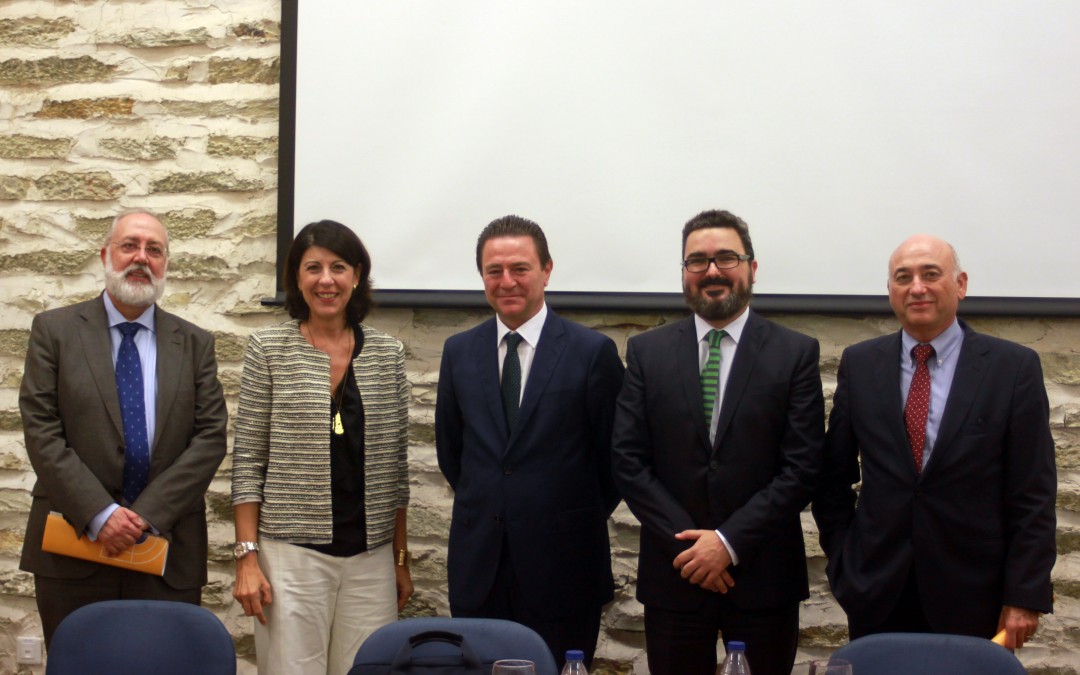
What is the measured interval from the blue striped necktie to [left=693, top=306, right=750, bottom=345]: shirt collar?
1518mm

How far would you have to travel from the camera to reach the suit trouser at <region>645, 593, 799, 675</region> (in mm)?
2486

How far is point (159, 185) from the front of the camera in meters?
3.73

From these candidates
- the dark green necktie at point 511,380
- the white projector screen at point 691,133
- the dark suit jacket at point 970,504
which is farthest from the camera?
the white projector screen at point 691,133

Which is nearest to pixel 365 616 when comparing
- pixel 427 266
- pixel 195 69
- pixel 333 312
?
pixel 333 312

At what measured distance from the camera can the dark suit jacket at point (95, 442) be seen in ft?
8.68

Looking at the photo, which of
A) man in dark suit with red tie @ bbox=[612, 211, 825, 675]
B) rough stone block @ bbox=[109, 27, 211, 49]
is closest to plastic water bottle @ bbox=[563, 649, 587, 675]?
A: man in dark suit with red tie @ bbox=[612, 211, 825, 675]

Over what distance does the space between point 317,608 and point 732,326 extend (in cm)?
133

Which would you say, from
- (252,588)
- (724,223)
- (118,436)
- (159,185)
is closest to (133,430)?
(118,436)

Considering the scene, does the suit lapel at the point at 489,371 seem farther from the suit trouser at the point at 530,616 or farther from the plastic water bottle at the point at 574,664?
the plastic water bottle at the point at 574,664

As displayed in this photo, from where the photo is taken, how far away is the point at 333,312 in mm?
2809

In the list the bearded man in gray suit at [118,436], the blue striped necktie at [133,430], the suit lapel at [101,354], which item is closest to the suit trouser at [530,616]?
the bearded man in gray suit at [118,436]

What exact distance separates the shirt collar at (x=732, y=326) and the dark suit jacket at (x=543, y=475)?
0.25 m

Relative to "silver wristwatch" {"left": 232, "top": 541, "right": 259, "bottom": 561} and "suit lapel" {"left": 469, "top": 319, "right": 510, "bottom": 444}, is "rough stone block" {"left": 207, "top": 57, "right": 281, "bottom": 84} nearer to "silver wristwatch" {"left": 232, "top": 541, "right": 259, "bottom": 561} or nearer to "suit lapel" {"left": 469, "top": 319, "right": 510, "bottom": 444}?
"suit lapel" {"left": 469, "top": 319, "right": 510, "bottom": 444}

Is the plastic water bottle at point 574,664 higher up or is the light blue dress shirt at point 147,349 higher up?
the light blue dress shirt at point 147,349
